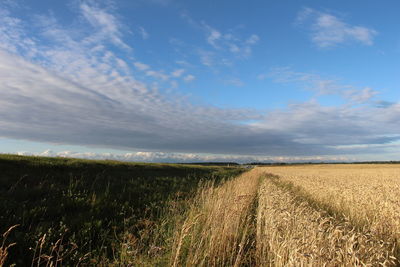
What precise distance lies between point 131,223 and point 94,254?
2227mm

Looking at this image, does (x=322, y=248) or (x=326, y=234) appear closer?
(x=322, y=248)

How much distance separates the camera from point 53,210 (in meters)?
7.70

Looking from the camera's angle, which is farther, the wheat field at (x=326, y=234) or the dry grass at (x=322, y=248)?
the wheat field at (x=326, y=234)

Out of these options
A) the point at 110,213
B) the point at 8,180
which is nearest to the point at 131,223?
the point at 110,213

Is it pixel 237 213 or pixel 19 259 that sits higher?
pixel 237 213

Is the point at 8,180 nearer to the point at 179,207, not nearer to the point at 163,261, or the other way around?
the point at 179,207

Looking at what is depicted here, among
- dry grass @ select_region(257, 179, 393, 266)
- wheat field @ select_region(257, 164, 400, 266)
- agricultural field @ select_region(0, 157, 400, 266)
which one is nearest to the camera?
dry grass @ select_region(257, 179, 393, 266)

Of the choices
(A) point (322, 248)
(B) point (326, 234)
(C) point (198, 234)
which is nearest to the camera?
(A) point (322, 248)

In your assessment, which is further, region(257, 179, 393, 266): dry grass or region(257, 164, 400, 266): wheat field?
region(257, 164, 400, 266): wheat field

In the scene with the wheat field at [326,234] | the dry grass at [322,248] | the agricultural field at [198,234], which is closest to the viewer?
the dry grass at [322,248]

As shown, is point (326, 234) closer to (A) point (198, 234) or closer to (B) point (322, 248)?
(B) point (322, 248)

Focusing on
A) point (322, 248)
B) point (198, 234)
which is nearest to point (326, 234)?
point (322, 248)

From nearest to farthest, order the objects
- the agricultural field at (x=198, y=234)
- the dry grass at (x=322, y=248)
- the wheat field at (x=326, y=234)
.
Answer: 1. the dry grass at (x=322, y=248)
2. the wheat field at (x=326, y=234)
3. the agricultural field at (x=198, y=234)

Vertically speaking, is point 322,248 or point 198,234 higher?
point 322,248
